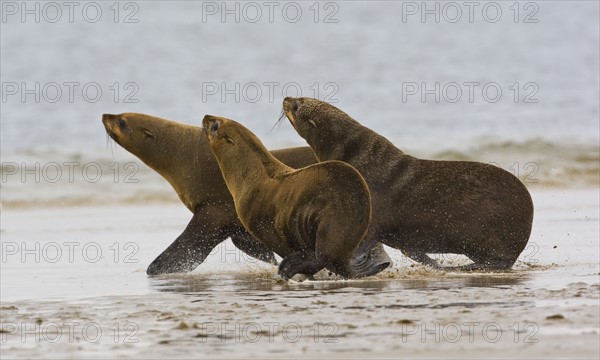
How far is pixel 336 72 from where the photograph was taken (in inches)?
1293

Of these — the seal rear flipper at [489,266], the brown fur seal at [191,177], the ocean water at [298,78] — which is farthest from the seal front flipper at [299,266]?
the ocean water at [298,78]

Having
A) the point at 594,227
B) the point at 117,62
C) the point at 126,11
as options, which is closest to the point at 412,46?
the point at 117,62

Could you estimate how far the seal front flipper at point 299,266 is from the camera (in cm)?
878

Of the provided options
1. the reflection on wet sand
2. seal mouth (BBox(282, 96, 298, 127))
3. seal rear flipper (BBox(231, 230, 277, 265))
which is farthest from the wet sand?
seal mouth (BBox(282, 96, 298, 127))

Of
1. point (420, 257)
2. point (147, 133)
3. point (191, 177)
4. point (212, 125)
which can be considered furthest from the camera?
point (147, 133)

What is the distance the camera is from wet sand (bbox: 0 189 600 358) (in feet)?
19.8

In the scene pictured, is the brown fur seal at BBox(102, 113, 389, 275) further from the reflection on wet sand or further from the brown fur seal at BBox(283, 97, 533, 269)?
the brown fur seal at BBox(283, 97, 533, 269)

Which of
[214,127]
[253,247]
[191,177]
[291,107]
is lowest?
[253,247]

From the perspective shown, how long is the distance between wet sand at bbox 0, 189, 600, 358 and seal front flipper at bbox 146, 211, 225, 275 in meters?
0.14

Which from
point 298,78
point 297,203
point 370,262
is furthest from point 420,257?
point 298,78

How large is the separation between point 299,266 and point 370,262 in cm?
80

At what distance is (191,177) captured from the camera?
10.7m

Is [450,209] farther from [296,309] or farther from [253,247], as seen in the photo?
[296,309]

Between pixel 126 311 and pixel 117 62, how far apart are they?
27182mm
